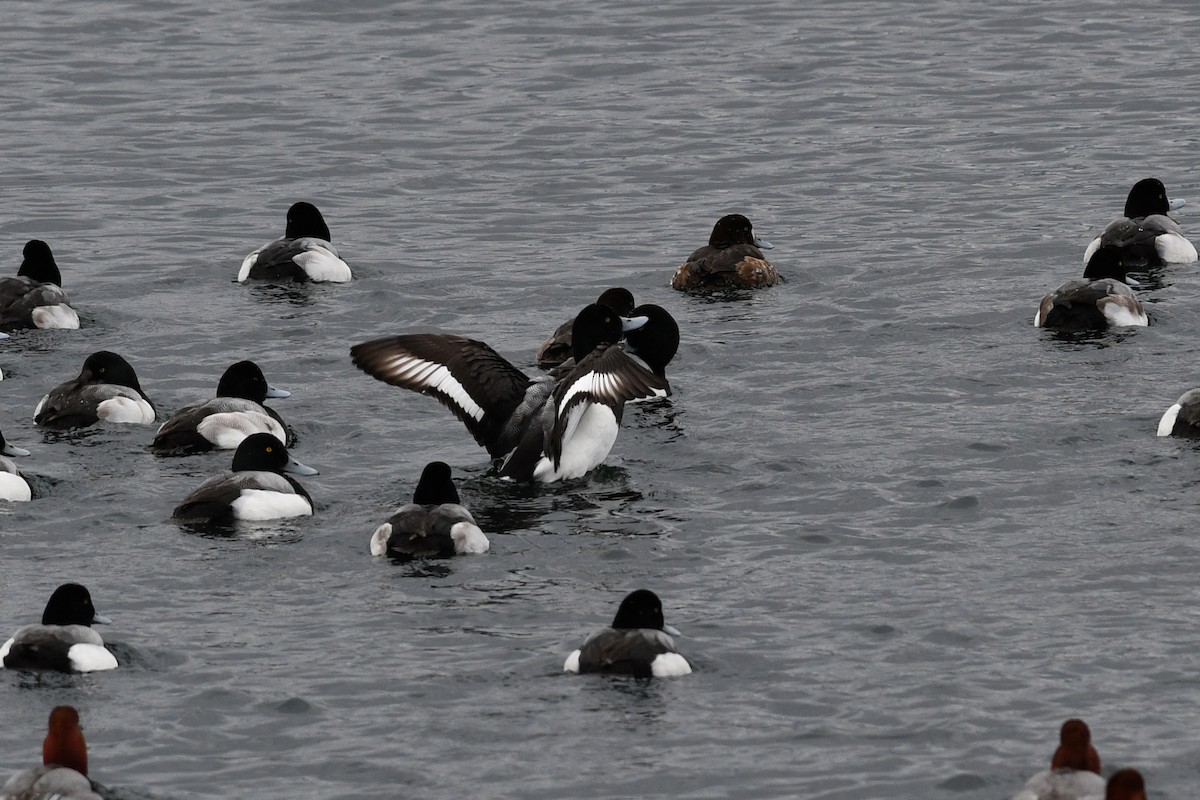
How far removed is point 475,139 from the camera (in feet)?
101

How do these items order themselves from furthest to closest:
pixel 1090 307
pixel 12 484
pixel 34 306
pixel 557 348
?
pixel 34 306 → pixel 1090 307 → pixel 557 348 → pixel 12 484

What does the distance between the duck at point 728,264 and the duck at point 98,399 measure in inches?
270

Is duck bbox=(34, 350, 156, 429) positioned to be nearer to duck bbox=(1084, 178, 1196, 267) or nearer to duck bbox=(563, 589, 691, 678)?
duck bbox=(563, 589, 691, 678)

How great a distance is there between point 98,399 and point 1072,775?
10.4 meters

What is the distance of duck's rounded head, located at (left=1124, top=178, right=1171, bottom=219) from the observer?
79.6ft

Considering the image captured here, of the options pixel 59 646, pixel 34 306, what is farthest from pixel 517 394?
pixel 34 306

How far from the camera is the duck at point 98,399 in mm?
18391

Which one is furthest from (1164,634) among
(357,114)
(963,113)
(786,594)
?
(357,114)

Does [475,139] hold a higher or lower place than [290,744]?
higher

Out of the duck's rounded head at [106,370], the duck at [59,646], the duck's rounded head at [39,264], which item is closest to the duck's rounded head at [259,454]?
the duck's rounded head at [106,370]

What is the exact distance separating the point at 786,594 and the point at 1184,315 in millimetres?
8622

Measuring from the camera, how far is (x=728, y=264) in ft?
76.4

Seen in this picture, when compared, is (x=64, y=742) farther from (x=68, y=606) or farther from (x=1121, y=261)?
(x=1121, y=261)

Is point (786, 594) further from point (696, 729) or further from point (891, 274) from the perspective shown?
point (891, 274)
